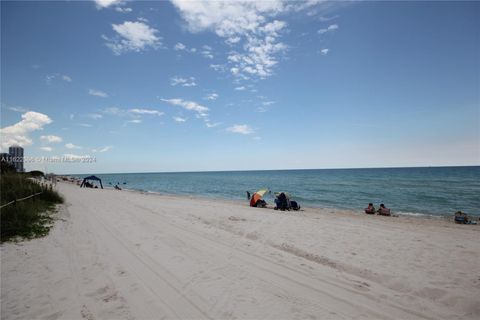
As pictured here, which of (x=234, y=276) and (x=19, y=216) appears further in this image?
(x=19, y=216)

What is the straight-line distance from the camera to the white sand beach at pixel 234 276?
423 cm

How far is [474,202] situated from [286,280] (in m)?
29.7

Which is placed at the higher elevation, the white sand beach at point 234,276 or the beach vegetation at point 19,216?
the beach vegetation at point 19,216

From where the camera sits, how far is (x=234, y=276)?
5.47 metres

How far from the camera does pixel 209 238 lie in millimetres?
8578

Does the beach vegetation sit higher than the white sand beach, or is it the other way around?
the beach vegetation

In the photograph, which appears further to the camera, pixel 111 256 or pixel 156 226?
pixel 156 226

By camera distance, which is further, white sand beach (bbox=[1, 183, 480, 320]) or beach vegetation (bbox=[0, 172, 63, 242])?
beach vegetation (bbox=[0, 172, 63, 242])

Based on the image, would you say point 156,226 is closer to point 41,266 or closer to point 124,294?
point 41,266

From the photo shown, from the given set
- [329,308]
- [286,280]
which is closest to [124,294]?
[286,280]

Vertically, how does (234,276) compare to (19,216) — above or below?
below

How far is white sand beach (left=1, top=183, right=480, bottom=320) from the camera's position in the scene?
4.23 metres

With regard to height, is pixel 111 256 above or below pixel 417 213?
above

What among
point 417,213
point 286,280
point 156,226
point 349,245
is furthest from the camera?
point 417,213
